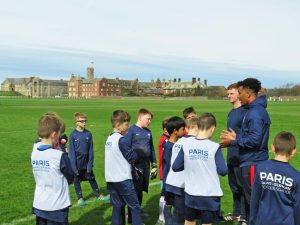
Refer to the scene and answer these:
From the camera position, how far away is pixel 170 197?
638 cm

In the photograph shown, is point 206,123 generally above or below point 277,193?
above

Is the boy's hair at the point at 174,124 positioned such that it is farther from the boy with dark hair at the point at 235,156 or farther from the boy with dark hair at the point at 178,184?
the boy with dark hair at the point at 235,156

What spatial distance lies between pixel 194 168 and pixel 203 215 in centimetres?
68

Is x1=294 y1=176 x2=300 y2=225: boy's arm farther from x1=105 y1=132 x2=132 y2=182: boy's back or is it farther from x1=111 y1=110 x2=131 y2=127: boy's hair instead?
x1=111 y1=110 x2=131 y2=127: boy's hair

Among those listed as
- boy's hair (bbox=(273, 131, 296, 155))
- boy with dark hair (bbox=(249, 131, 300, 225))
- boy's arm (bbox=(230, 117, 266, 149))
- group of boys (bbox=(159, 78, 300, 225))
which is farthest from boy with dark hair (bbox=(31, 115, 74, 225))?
boy's arm (bbox=(230, 117, 266, 149))

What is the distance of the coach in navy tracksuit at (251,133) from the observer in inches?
236

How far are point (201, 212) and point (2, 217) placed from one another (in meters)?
4.29

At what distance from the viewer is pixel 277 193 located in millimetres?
4152

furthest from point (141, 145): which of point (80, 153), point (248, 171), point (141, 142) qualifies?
point (248, 171)

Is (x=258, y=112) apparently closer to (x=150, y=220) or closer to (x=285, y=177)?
(x=285, y=177)

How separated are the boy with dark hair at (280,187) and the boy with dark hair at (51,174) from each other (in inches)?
93.0

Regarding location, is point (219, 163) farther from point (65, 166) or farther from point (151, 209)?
point (151, 209)

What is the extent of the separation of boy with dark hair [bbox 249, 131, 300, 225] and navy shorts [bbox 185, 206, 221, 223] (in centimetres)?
123

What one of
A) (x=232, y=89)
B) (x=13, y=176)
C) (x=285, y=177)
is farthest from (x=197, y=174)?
(x=13, y=176)
